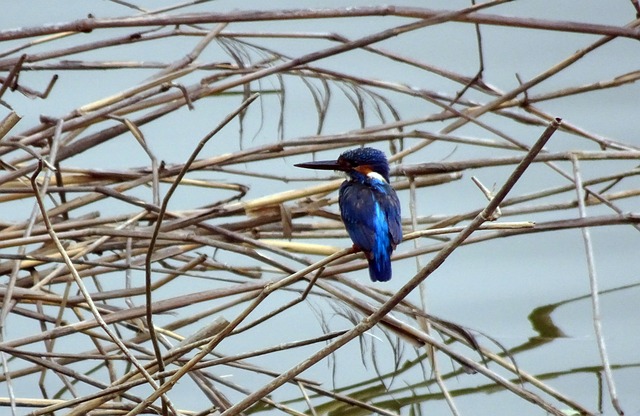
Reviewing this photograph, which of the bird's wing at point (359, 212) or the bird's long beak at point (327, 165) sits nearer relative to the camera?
the bird's wing at point (359, 212)

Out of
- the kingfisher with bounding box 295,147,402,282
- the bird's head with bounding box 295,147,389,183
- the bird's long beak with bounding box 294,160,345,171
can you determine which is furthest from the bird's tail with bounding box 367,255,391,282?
the bird's long beak with bounding box 294,160,345,171

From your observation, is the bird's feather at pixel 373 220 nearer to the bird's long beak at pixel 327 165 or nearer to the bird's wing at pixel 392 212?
the bird's wing at pixel 392 212

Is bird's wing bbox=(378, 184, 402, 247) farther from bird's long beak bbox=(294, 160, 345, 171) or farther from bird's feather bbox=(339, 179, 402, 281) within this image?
bird's long beak bbox=(294, 160, 345, 171)

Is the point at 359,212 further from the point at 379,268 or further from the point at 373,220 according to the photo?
the point at 379,268

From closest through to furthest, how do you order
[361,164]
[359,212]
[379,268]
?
[379,268], [359,212], [361,164]

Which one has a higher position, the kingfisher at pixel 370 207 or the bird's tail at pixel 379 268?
the kingfisher at pixel 370 207

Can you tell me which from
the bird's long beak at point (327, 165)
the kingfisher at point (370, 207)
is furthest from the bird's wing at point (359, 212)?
the bird's long beak at point (327, 165)

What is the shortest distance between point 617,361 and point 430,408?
60 centimetres

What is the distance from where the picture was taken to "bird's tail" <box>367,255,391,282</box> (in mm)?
2223

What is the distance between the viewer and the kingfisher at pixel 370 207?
2.25 m

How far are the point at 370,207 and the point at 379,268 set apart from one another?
0.18 metres

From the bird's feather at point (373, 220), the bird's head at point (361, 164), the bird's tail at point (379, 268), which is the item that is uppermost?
the bird's head at point (361, 164)

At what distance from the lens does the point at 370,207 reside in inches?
93.4

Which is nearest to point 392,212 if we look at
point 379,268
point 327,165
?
point 379,268
